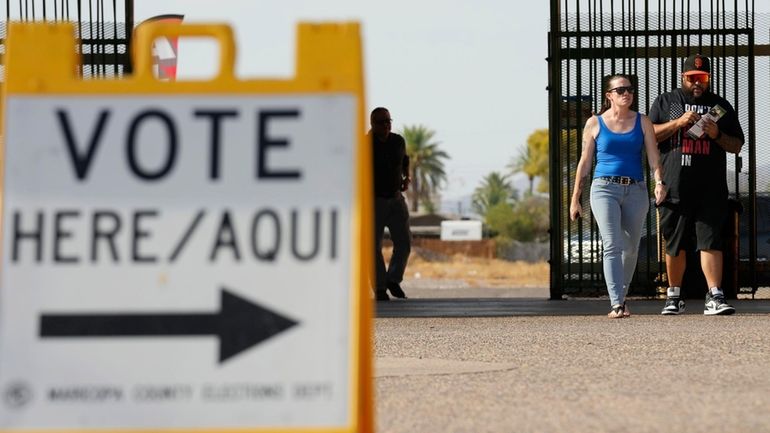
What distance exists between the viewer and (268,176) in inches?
184

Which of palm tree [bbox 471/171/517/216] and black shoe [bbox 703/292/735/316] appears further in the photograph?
palm tree [bbox 471/171/517/216]

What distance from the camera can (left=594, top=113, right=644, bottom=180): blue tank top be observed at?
1234 centimetres

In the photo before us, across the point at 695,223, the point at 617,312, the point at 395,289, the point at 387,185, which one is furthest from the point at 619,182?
the point at 395,289

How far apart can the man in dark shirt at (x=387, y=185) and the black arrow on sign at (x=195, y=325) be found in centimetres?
1152

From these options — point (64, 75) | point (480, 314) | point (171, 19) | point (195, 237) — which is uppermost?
point (171, 19)

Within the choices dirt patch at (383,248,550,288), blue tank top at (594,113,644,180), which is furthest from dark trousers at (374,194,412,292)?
dirt patch at (383,248,550,288)

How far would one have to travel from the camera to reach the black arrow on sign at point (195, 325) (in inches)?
182

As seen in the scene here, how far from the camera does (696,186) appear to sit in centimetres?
1267

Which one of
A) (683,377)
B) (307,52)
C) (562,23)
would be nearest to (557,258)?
(562,23)

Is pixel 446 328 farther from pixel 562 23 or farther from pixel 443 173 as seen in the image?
pixel 443 173

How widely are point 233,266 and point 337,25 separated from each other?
0.71 m

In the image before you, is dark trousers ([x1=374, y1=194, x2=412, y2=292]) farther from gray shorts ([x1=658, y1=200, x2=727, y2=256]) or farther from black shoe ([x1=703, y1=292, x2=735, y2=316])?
black shoe ([x1=703, y1=292, x2=735, y2=316])

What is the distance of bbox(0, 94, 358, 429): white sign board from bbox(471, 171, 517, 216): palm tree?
10484 centimetres

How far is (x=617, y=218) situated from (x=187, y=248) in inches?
314
